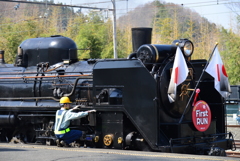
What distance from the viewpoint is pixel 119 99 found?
8898mm

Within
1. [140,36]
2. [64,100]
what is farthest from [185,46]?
[64,100]

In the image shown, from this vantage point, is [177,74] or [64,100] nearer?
[177,74]

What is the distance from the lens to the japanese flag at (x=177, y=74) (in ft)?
28.2

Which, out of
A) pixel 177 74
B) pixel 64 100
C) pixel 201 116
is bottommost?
pixel 201 116

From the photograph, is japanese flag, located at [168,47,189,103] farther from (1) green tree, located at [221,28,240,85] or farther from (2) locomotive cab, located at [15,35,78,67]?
(1) green tree, located at [221,28,240,85]

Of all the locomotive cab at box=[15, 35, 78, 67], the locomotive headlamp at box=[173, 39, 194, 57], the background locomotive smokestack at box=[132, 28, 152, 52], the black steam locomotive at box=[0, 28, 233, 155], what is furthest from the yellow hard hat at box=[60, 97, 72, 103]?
the locomotive headlamp at box=[173, 39, 194, 57]

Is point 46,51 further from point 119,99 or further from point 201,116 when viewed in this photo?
point 201,116

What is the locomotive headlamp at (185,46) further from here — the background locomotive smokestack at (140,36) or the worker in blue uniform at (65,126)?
the worker in blue uniform at (65,126)

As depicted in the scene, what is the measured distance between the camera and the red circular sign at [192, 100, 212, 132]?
9062mm

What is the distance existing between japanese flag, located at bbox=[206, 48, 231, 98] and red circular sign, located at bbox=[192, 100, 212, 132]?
0.51 m

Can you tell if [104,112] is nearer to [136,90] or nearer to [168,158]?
[136,90]

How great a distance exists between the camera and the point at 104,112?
911 centimetres

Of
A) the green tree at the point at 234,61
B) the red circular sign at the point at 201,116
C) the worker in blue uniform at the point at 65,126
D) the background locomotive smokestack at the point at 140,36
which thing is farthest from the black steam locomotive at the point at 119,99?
the green tree at the point at 234,61

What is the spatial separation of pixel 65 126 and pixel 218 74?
3.54m
